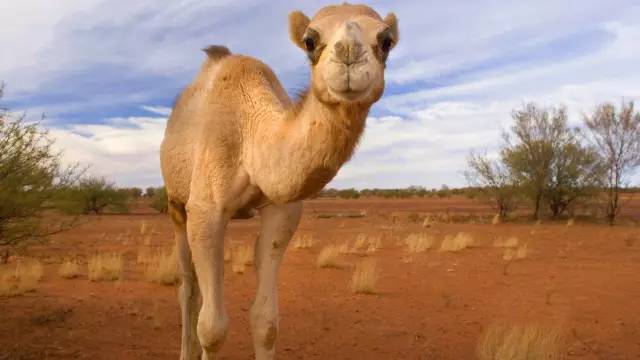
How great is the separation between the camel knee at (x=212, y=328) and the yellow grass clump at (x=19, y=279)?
781 cm

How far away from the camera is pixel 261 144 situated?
14.0ft

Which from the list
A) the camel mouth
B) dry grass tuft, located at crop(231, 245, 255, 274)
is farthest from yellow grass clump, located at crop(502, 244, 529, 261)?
the camel mouth

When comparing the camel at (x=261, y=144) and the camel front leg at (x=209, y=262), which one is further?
the camel front leg at (x=209, y=262)

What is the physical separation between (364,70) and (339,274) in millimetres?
11951

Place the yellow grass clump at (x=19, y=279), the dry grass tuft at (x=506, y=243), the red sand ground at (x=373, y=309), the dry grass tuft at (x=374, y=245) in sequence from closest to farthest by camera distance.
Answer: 1. the red sand ground at (x=373, y=309)
2. the yellow grass clump at (x=19, y=279)
3. the dry grass tuft at (x=374, y=245)
4. the dry grass tuft at (x=506, y=243)

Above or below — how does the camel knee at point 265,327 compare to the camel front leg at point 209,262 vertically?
below

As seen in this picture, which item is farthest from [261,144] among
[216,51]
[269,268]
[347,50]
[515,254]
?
[515,254]

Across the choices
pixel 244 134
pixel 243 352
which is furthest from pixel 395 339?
pixel 244 134

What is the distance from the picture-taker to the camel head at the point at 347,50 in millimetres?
3059

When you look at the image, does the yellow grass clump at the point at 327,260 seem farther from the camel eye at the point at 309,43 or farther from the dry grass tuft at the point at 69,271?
the camel eye at the point at 309,43

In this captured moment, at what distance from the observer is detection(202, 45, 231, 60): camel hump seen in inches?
234

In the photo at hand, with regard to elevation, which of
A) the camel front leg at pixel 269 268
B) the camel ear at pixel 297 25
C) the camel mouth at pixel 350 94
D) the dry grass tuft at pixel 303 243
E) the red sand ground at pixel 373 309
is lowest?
the red sand ground at pixel 373 309

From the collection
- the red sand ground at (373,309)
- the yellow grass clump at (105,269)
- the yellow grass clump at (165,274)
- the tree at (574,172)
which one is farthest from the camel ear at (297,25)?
the tree at (574,172)

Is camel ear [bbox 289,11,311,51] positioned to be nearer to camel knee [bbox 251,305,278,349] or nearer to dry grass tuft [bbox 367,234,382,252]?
camel knee [bbox 251,305,278,349]
